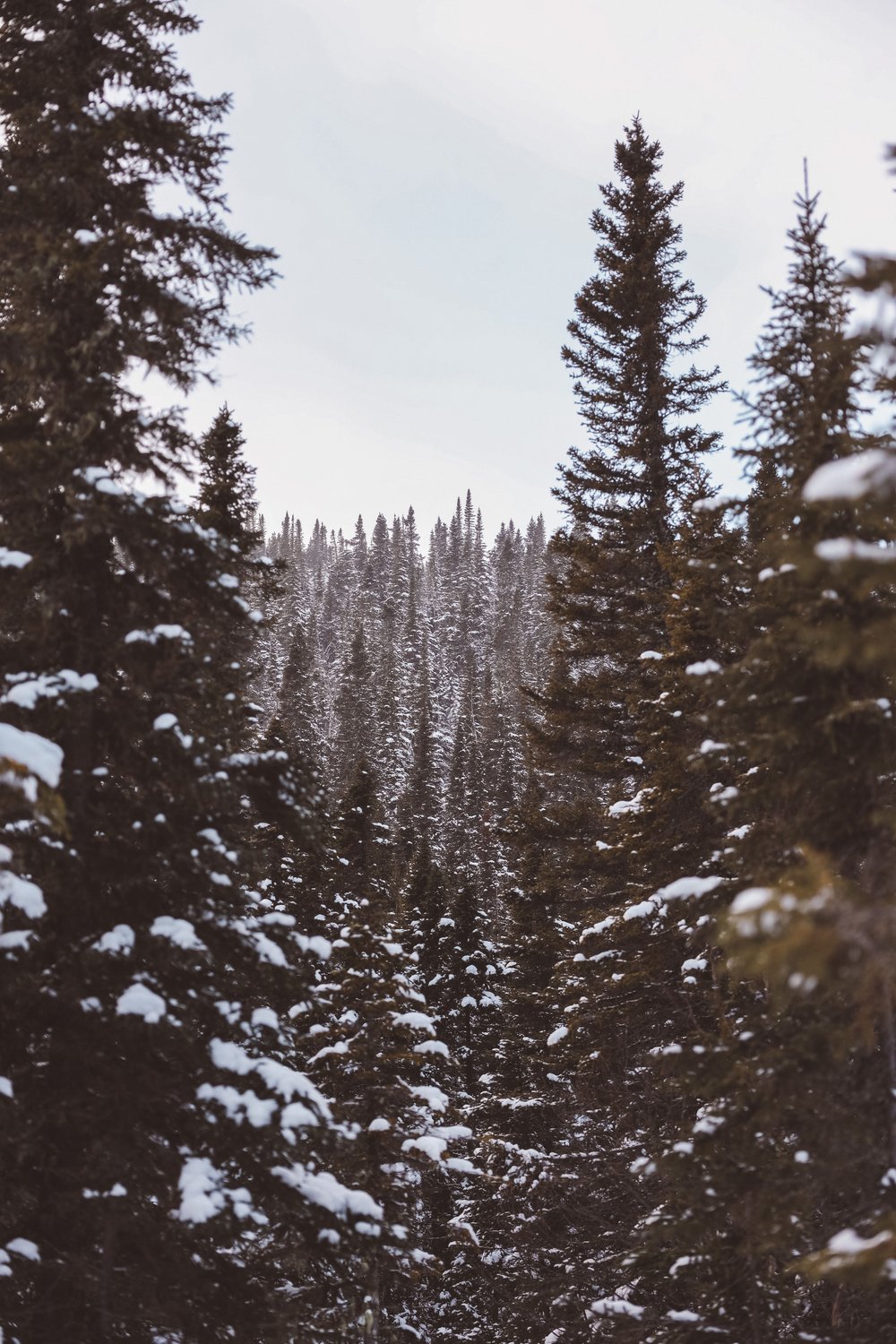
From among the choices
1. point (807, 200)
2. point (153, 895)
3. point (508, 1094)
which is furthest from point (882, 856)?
point (508, 1094)

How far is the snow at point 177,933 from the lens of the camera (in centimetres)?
633

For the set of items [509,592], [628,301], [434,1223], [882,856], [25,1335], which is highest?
[509,592]

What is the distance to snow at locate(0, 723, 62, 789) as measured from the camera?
518 cm

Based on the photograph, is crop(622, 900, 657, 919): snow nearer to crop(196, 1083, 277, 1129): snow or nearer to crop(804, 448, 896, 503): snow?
crop(196, 1083, 277, 1129): snow

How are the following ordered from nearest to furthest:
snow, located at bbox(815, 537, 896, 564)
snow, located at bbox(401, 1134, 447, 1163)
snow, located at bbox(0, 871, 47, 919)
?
snow, located at bbox(815, 537, 896, 564) → snow, located at bbox(0, 871, 47, 919) → snow, located at bbox(401, 1134, 447, 1163)

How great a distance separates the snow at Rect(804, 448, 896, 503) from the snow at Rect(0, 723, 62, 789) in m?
4.68

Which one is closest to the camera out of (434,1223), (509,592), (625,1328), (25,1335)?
(25,1335)

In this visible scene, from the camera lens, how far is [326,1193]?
6.70 m

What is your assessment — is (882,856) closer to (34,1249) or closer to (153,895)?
(153,895)

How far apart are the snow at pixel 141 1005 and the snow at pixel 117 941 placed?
0.32 meters

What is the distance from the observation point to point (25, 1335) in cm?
631

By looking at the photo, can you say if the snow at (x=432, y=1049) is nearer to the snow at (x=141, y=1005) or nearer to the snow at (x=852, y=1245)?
the snow at (x=141, y=1005)

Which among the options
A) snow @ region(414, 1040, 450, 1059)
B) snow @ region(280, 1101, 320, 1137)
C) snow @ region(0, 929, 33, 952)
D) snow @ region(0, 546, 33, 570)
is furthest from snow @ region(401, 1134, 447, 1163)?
snow @ region(0, 546, 33, 570)

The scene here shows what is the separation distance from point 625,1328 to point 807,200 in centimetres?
1191
